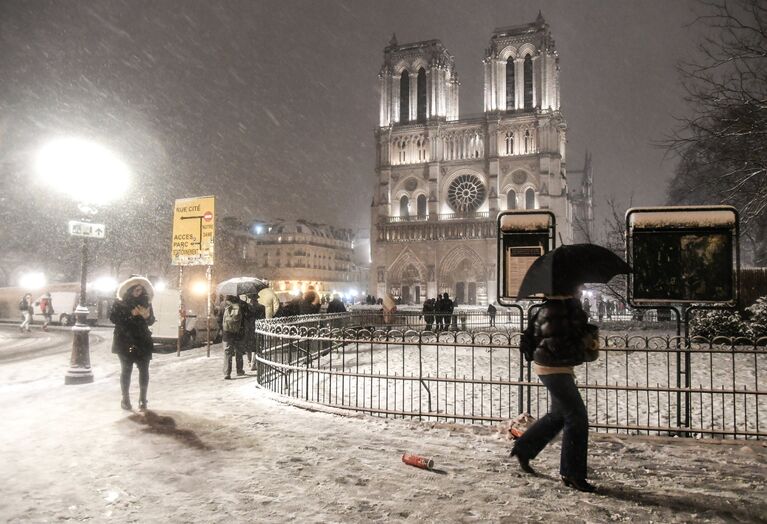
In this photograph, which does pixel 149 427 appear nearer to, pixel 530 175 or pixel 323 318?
pixel 323 318

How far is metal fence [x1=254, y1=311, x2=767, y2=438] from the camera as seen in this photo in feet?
19.0

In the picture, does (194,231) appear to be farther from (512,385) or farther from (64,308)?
(64,308)

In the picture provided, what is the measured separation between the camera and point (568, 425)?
4.14 meters

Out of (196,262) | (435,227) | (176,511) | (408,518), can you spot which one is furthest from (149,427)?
(435,227)

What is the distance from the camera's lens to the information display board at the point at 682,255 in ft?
19.3

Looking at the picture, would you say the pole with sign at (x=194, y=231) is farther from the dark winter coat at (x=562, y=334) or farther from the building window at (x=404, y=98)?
the building window at (x=404, y=98)

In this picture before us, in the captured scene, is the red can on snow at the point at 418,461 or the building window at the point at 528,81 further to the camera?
the building window at the point at 528,81

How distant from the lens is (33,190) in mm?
31344

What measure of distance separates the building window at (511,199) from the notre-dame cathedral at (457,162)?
0.10 m

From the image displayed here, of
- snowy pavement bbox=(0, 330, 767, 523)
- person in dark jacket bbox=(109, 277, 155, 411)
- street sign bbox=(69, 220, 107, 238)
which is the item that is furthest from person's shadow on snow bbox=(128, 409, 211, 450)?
street sign bbox=(69, 220, 107, 238)

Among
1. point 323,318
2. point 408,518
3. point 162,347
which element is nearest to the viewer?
point 408,518

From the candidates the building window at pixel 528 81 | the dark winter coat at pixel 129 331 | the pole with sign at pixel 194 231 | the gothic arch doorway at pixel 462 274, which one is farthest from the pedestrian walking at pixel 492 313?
the building window at pixel 528 81

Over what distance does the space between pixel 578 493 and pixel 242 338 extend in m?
7.04

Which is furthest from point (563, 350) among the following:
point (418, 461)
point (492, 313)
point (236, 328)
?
point (492, 313)
